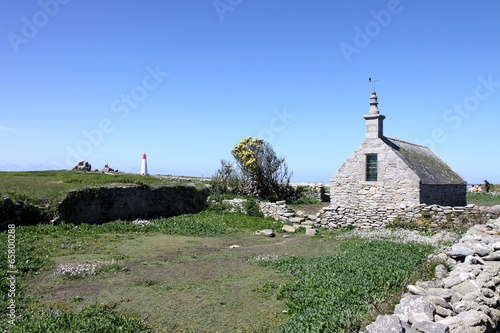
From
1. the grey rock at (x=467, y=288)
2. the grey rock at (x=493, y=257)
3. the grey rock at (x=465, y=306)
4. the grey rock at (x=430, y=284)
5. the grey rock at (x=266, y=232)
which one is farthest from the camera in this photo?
the grey rock at (x=266, y=232)

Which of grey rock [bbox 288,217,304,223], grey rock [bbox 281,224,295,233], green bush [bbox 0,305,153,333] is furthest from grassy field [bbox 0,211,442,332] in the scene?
grey rock [bbox 288,217,304,223]

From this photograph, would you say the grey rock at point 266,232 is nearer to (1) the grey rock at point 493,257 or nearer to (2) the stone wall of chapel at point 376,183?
(2) the stone wall of chapel at point 376,183

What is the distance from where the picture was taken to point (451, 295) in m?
7.09

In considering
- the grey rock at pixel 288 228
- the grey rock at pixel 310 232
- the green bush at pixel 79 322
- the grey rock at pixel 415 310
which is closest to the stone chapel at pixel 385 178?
the grey rock at pixel 288 228

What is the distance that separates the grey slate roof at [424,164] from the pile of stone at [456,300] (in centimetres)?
1132

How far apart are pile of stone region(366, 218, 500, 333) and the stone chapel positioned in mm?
10632

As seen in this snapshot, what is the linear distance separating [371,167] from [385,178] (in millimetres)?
1044

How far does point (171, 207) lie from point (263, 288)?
46.4ft

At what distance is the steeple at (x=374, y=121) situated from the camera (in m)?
22.1

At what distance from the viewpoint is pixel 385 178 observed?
2134 centimetres

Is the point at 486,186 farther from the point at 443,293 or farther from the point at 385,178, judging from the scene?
the point at 443,293

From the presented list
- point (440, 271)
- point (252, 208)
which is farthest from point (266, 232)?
point (440, 271)

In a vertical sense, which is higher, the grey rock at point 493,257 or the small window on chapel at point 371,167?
the small window on chapel at point 371,167

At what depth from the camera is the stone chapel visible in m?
20.6
